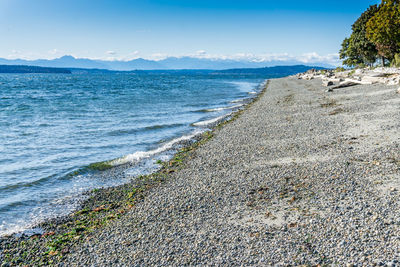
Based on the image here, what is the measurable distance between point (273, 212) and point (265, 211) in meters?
0.25

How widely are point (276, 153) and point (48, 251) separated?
11.0 metres

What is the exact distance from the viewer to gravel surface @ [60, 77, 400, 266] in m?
7.26

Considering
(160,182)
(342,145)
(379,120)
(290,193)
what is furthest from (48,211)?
(379,120)

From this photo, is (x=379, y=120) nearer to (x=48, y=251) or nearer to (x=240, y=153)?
(x=240, y=153)

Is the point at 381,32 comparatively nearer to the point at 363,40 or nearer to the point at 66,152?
the point at 363,40

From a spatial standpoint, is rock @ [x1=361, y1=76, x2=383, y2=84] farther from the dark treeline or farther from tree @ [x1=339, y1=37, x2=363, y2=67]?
tree @ [x1=339, y1=37, x2=363, y2=67]

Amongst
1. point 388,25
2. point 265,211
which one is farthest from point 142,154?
point 388,25

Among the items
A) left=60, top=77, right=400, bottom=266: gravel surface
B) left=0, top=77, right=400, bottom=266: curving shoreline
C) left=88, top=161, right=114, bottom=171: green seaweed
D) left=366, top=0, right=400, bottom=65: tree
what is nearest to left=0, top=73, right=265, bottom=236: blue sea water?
left=88, top=161, right=114, bottom=171: green seaweed

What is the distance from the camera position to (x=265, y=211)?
376 inches

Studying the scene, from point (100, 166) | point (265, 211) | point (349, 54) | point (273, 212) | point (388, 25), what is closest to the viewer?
point (273, 212)

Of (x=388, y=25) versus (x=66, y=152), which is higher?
(x=388, y=25)

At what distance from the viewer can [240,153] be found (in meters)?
16.7

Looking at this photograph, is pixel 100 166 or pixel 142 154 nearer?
pixel 100 166

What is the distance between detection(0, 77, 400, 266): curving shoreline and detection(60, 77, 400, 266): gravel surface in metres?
0.03
